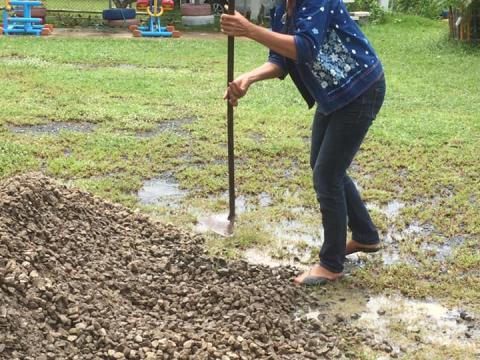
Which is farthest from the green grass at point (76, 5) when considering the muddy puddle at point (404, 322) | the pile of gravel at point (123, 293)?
the muddy puddle at point (404, 322)

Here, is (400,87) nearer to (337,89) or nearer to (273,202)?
(273,202)

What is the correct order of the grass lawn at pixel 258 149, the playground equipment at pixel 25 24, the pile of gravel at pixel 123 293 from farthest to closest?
1. the playground equipment at pixel 25 24
2. the grass lawn at pixel 258 149
3. the pile of gravel at pixel 123 293

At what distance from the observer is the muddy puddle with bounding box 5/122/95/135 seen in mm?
7133

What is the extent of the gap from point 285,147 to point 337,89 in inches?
125

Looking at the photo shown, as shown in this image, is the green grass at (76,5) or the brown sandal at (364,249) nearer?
the brown sandal at (364,249)

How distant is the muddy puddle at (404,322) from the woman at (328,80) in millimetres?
260

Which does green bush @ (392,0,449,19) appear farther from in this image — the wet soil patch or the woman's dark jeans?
the woman's dark jeans

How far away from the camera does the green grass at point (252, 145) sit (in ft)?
15.9

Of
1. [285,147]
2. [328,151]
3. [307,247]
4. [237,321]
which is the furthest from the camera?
[285,147]

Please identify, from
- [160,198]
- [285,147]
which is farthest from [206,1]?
[160,198]

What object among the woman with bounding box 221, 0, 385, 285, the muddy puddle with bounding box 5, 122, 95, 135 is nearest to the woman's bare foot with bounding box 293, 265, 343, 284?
the woman with bounding box 221, 0, 385, 285

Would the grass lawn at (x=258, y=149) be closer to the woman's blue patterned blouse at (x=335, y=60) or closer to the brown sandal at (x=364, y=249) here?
the brown sandal at (x=364, y=249)

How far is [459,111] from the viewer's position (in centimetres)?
855

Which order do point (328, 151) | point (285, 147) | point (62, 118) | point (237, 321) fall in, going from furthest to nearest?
point (62, 118), point (285, 147), point (328, 151), point (237, 321)
